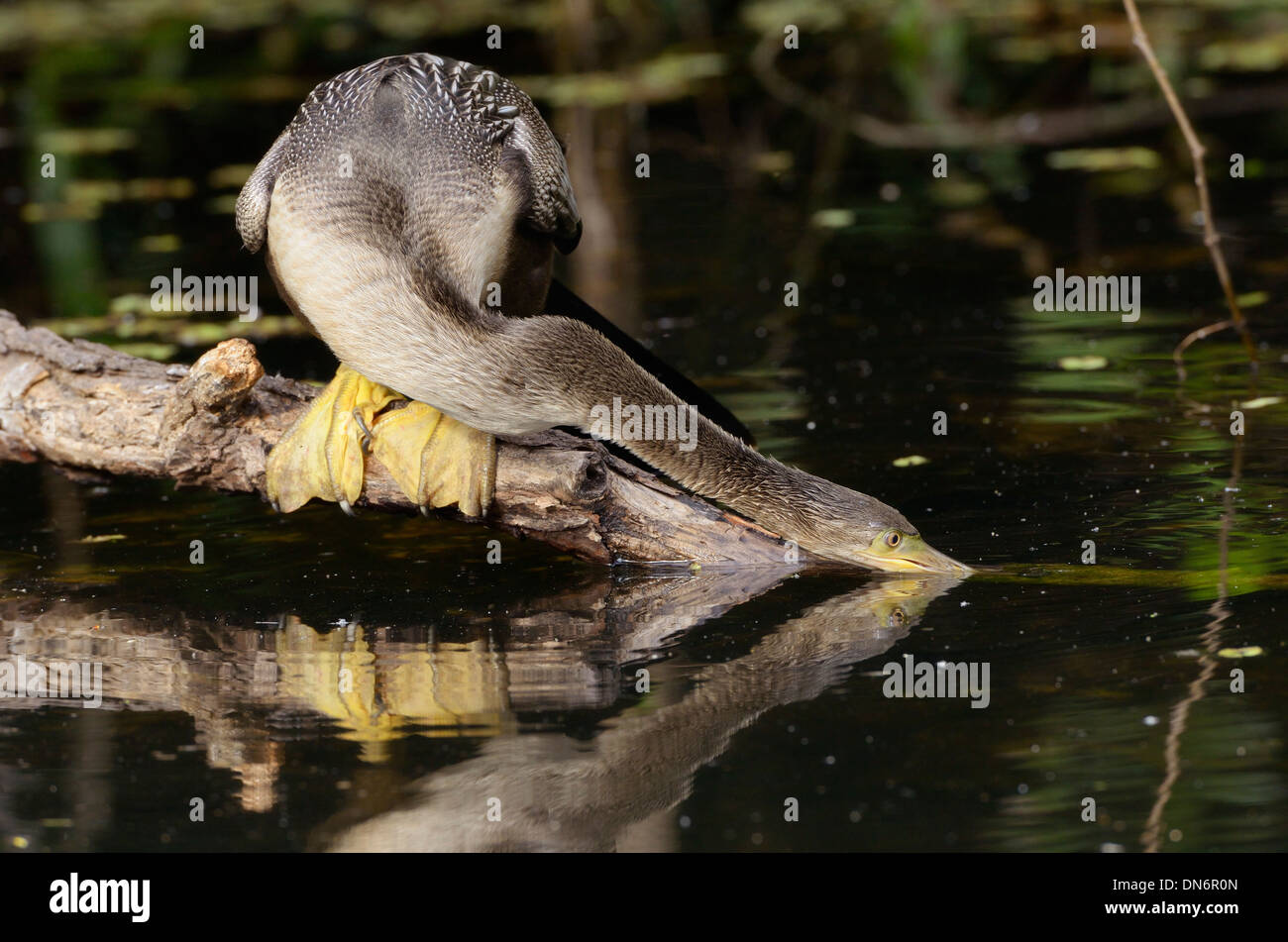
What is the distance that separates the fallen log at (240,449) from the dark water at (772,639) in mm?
202

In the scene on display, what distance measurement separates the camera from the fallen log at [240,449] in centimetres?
625

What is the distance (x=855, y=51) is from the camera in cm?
1770

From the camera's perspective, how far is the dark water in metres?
4.50

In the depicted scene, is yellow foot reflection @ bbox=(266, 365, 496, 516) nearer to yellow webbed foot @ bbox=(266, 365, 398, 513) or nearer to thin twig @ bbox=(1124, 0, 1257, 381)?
yellow webbed foot @ bbox=(266, 365, 398, 513)

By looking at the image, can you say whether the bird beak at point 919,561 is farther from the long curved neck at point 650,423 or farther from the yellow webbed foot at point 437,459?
the yellow webbed foot at point 437,459

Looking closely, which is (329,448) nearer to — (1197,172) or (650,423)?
(650,423)

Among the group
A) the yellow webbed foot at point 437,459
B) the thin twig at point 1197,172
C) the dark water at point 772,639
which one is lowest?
the dark water at point 772,639

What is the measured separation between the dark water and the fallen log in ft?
0.66

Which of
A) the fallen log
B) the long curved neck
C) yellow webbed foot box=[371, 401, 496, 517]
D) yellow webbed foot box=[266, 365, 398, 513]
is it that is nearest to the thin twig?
the long curved neck

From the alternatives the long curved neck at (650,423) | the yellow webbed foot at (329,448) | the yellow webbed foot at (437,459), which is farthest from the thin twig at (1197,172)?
the yellow webbed foot at (329,448)

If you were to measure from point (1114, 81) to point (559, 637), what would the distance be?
12545 mm

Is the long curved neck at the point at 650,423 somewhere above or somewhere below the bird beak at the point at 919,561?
above

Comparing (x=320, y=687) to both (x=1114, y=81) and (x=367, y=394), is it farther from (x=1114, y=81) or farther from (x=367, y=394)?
(x=1114, y=81)
